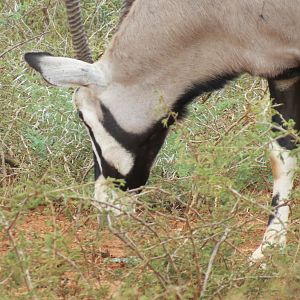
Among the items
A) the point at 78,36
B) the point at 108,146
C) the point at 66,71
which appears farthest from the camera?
the point at 78,36

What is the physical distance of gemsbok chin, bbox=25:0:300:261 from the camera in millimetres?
5230

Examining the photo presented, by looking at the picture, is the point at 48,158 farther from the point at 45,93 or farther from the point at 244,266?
the point at 244,266

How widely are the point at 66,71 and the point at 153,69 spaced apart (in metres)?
0.43

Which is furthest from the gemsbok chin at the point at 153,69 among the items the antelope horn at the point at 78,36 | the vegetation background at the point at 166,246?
the vegetation background at the point at 166,246

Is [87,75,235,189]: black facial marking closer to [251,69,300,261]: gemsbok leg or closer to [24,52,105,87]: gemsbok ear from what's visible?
[24,52,105,87]: gemsbok ear

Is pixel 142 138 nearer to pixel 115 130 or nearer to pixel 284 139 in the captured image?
pixel 115 130

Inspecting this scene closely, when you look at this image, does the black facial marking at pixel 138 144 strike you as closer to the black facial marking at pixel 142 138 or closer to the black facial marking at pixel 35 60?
the black facial marking at pixel 142 138

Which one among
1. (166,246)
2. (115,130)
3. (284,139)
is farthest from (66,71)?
(166,246)

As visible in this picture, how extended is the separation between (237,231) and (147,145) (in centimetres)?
132

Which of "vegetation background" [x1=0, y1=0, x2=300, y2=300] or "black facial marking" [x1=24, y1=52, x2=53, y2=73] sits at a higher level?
"black facial marking" [x1=24, y1=52, x2=53, y2=73]

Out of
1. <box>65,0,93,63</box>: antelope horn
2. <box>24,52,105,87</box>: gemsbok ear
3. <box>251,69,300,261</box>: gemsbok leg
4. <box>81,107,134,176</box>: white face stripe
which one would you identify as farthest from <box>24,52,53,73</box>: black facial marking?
<box>251,69,300,261</box>: gemsbok leg

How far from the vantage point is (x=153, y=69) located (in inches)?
211

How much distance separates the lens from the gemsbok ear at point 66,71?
17.4ft

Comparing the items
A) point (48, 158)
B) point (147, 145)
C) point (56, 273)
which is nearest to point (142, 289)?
point (56, 273)
